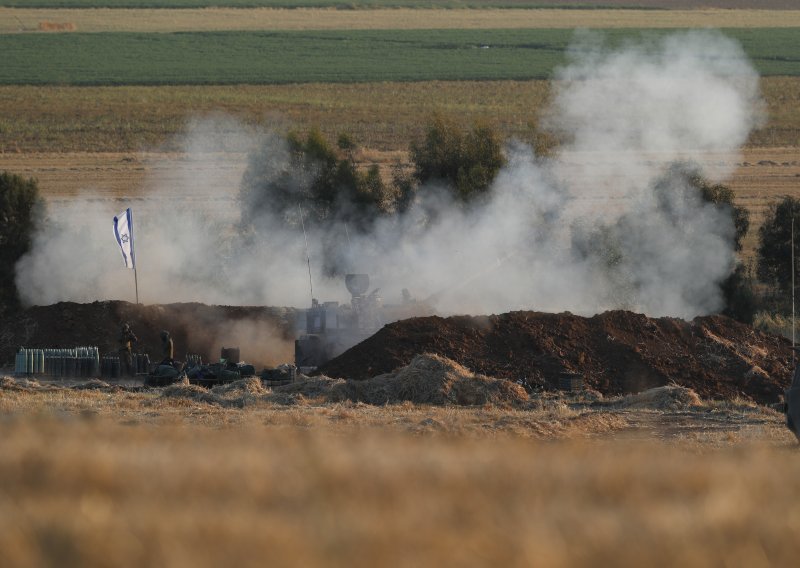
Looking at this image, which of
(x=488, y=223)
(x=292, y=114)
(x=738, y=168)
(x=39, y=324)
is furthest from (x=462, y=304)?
(x=292, y=114)

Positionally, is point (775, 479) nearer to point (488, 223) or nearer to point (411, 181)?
point (488, 223)

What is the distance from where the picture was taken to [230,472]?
11.4m

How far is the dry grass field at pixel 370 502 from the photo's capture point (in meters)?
8.50

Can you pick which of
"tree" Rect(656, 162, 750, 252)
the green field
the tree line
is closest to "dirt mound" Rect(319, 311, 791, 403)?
the tree line

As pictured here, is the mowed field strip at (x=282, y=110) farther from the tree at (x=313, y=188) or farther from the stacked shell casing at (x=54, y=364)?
the stacked shell casing at (x=54, y=364)

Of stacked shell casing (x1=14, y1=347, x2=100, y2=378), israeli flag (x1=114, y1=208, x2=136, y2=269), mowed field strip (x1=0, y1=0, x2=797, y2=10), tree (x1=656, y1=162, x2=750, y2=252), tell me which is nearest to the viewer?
stacked shell casing (x1=14, y1=347, x2=100, y2=378)

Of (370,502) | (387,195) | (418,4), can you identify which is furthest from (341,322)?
(418,4)

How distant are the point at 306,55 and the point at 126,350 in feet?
305

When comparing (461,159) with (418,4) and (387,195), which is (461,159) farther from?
(418,4)

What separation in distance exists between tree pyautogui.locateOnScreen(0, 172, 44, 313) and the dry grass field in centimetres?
2104

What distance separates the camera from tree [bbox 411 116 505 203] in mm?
39656

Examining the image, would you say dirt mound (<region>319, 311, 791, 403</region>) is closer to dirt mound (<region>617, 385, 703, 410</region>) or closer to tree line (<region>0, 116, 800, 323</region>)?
dirt mound (<region>617, 385, 703, 410</region>)

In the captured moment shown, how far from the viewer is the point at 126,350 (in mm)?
30078

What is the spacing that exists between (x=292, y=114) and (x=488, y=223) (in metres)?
50.9
